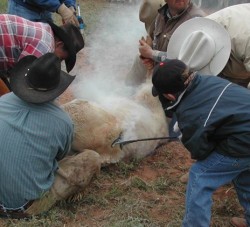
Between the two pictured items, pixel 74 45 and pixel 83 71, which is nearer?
pixel 74 45

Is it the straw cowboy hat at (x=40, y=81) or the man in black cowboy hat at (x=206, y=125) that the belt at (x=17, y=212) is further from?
the man in black cowboy hat at (x=206, y=125)

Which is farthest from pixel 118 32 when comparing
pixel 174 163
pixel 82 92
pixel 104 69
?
pixel 174 163

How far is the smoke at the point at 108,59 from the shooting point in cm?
516

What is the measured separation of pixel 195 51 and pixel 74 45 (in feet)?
3.35

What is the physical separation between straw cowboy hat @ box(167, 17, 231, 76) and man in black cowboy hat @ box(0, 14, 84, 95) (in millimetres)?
960

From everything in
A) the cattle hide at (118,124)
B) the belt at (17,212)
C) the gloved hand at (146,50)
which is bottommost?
the cattle hide at (118,124)

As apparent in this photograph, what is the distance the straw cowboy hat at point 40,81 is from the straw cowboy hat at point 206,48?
112cm

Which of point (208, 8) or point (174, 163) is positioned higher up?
point (174, 163)

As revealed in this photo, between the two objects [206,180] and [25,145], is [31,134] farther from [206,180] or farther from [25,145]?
[206,180]

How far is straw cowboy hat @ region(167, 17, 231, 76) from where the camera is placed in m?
3.35

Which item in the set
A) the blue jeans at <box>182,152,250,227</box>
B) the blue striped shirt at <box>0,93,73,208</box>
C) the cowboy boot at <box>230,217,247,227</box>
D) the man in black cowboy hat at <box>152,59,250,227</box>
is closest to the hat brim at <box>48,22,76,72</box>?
the blue striped shirt at <box>0,93,73,208</box>

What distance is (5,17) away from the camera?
3.39 metres

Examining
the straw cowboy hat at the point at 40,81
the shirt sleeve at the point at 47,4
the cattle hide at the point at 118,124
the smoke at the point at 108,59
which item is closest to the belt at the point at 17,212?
the straw cowboy hat at the point at 40,81

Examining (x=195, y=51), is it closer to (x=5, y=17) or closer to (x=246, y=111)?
(x=246, y=111)
